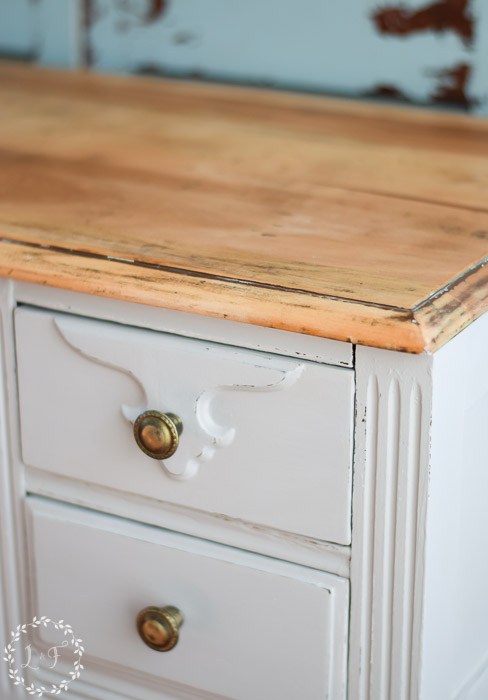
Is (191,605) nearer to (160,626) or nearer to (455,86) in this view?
(160,626)

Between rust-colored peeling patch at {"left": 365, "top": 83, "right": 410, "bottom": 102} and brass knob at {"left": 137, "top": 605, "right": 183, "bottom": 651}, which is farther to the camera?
rust-colored peeling patch at {"left": 365, "top": 83, "right": 410, "bottom": 102}

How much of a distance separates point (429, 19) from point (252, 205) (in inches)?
16.3

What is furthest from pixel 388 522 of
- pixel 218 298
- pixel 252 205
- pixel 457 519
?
pixel 252 205

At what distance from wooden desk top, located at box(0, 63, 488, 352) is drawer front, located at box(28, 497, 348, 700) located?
0.21 m

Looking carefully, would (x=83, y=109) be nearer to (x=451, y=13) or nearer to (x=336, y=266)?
(x=451, y=13)

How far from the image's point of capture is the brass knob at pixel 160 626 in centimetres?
83

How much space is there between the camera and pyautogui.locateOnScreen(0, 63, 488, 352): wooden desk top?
0.70 metres

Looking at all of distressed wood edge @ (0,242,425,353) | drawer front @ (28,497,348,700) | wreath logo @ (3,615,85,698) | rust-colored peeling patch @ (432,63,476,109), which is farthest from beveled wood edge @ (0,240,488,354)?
rust-colored peeling patch @ (432,63,476,109)

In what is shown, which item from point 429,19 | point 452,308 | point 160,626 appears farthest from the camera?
point 429,19

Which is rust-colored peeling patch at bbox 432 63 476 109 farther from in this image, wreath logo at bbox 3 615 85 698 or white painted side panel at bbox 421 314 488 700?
wreath logo at bbox 3 615 85 698

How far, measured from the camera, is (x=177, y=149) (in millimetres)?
1062

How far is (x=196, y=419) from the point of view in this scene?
2.52 ft

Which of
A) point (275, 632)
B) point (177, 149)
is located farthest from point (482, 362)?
point (177, 149)

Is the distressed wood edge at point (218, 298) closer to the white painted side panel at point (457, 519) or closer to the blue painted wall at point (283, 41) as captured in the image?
the white painted side panel at point (457, 519)
